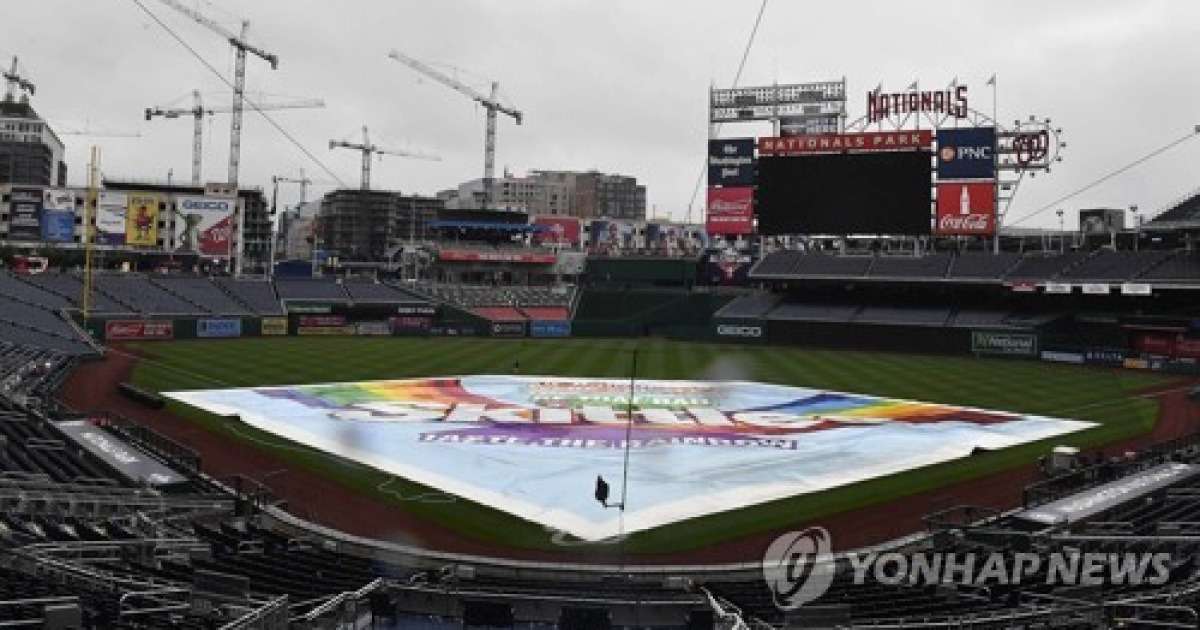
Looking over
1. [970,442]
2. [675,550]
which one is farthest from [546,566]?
[970,442]

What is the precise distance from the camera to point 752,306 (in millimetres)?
82250

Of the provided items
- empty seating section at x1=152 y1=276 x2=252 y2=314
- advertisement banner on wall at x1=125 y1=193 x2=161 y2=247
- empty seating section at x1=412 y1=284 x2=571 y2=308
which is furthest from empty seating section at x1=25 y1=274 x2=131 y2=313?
empty seating section at x1=412 y1=284 x2=571 y2=308

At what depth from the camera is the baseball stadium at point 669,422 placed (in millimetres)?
14414

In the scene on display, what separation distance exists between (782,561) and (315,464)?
15080 mm

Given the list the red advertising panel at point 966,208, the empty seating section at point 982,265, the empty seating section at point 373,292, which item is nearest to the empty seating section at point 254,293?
the empty seating section at point 373,292

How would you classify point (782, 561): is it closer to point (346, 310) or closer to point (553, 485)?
point (553, 485)

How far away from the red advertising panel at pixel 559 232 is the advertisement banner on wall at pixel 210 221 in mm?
63828

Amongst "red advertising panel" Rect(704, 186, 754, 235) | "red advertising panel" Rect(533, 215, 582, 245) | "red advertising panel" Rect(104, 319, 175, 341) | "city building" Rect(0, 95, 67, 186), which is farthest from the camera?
"city building" Rect(0, 95, 67, 186)

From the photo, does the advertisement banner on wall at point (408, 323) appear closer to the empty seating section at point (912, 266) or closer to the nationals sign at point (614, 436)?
the nationals sign at point (614, 436)

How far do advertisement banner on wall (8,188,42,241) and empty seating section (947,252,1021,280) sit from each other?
264 feet

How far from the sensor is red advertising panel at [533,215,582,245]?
148625 mm

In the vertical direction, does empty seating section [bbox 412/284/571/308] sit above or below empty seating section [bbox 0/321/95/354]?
above

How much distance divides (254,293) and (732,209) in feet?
137

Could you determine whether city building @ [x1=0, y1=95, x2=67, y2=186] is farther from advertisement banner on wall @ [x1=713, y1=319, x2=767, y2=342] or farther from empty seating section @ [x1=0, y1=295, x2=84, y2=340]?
advertisement banner on wall @ [x1=713, y1=319, x2=767, y2=342]
